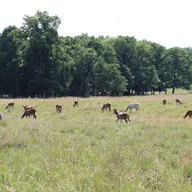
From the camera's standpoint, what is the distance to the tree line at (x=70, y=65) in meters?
47.8

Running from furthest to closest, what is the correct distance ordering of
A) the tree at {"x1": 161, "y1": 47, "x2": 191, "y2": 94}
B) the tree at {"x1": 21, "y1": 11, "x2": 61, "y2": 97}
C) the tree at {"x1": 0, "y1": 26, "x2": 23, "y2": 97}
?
1. the tree at {"x1": 161, "y1": 47, "x2": 191, "y2": 94}
2. the tree at {"x1": 0, "y1": 26, "x2": 23, "y2": 97}
3. the tree at {"x1": 21, "y1": 11, "x2": 61, "y2": 97}

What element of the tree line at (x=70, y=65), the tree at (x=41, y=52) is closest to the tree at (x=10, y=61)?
the tree line at (x=70, y=65)

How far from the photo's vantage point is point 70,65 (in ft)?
167

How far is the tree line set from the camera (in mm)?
47781

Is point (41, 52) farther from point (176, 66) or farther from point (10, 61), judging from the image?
point (176, 66)

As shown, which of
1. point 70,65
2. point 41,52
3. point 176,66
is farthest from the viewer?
point 176,66

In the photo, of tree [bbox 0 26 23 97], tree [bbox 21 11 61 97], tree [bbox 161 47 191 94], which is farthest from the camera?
tree [bbox 161 47 191 94]

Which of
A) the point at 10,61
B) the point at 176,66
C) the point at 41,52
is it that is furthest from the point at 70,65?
the point at 176,66

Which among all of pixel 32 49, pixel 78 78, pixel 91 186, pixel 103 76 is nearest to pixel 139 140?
pixel 91 186

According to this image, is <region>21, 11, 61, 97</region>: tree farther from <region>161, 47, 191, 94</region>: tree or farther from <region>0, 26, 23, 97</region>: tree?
<region>161, 47, 191, 94</region>: tree

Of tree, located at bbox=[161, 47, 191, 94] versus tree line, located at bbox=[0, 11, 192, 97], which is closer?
tree line, located at bbox=[0, 11, 192, 97]

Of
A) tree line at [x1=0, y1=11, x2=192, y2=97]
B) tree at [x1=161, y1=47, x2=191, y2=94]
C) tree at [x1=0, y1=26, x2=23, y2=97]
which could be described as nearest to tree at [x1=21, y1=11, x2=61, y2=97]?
tree line at [x1=0, y1=11, x2=192, y2=97]

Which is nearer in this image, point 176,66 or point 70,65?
point 70,65

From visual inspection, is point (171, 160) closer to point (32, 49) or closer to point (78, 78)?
point (32, 49)
